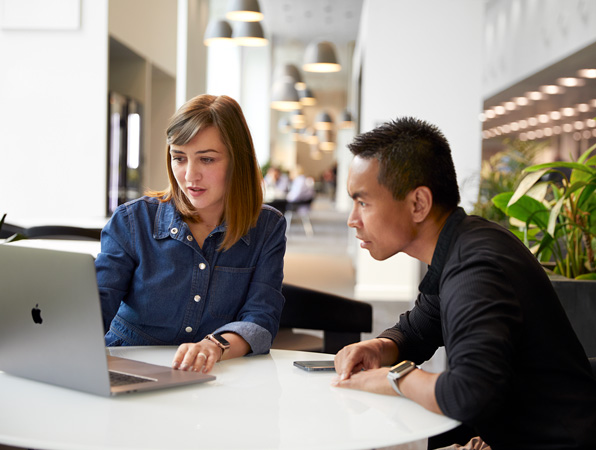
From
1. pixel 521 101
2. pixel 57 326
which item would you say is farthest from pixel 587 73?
pixel 57 326

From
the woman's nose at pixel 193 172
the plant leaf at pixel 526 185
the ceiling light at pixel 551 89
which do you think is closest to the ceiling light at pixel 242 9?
the plant leaf at pixel 526 185

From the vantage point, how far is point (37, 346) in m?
1.32

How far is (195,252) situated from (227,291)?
0.44ft

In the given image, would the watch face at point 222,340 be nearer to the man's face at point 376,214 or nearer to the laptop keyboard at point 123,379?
the laptop keyboard at point 123,379

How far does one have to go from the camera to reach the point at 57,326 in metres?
1.25

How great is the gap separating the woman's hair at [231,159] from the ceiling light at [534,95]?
41.0 feet

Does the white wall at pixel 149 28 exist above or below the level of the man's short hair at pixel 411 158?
above

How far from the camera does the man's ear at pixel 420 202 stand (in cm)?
141

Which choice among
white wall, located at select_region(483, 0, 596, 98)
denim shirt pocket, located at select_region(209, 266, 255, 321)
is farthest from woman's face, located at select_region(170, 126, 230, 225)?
white wall, located at select_region(483, 0, 596, 98)

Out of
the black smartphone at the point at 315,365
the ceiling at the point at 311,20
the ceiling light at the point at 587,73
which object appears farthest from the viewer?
the ceiling at the point at 311,20

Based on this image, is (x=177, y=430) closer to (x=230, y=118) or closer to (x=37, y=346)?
(x=37, y=346)

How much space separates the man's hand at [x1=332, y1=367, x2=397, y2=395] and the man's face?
24 centimetres

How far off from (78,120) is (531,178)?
3839 mm

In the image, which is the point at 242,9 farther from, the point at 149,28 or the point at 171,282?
the point at 171,282
